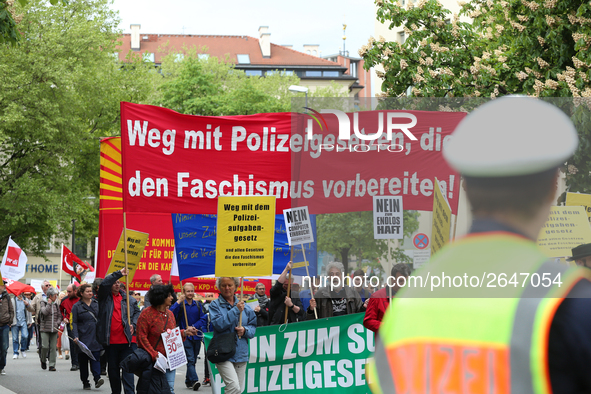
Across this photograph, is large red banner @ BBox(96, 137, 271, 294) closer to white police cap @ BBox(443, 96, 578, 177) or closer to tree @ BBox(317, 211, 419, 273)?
tree @ BBox(317, 211, 419, 273)

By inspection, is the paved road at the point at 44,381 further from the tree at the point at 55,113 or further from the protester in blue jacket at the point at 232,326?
the tree at the point at 55,113

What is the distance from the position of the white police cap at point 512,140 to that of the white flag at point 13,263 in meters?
21.4

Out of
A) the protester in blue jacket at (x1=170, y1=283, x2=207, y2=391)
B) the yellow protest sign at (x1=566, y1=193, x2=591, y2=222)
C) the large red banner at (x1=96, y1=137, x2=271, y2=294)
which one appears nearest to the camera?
the yellow protest sign at (x1=566, y1=193, x2=591, y2=222)

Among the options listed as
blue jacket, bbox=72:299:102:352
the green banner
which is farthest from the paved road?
the green banner

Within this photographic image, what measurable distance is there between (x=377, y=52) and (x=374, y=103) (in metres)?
12.8

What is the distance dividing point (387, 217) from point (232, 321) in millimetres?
6244

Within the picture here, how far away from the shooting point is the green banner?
8.54 m

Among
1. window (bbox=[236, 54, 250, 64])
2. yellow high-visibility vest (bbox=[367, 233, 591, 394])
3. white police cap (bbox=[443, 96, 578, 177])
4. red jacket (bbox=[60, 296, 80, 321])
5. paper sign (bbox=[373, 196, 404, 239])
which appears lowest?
red jacket (bbox=[60, 296, 80, 321])

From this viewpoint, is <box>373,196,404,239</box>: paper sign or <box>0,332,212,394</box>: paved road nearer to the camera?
<box>373,196,404,239</box>: paper sign

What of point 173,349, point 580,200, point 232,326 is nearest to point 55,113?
point 173,349

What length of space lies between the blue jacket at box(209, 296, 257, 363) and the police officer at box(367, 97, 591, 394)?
7.10 meters

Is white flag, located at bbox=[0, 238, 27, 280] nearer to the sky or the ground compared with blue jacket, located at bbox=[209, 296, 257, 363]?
nearer to the ground

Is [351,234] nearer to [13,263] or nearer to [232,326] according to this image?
[232,326]

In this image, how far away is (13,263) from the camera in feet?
69.4
